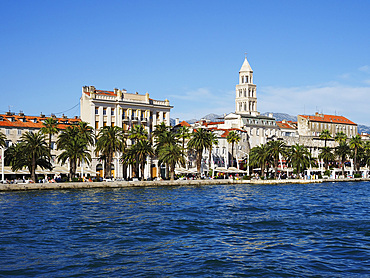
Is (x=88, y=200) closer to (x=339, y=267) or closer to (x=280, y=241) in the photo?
(x=280, y=241)

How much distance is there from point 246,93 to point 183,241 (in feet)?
412

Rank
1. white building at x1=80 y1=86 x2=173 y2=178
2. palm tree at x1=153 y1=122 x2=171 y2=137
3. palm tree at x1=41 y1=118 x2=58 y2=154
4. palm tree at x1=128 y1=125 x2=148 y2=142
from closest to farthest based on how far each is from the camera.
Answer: palm tree at x1=41 y1=118 x2=58 y2=154 < palm tree at x1=128 y1=125 x2=148 y2=142 < palm tree at x1=153 y1=122 x2=171 y2=137 < white building at x1=80 y1=86 x2=173 y2=178

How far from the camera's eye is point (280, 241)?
2777 centimetres

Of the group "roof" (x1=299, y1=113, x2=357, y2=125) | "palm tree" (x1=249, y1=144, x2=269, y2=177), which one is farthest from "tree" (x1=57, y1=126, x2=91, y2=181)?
"roof" (x1=299, y1=113, x2=357, y2=125)

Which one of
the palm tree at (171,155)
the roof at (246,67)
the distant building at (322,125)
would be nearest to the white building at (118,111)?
the palm tree at (171,155)

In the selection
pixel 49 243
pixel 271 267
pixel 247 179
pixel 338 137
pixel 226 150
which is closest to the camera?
pixel 271 267

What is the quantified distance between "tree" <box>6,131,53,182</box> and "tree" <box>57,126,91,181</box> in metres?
3.04

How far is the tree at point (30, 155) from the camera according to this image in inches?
2869

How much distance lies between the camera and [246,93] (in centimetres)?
15100

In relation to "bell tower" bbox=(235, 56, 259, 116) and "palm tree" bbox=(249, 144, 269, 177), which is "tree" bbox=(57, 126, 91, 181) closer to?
"palm tree" bbox=(249, 144, 269, 177)

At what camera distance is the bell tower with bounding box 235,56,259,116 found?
149625mm

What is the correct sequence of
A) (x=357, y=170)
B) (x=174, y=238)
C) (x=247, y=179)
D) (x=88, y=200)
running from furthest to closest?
(x=357, y=170), (x=247, y=179), (x=88, y=200), (x=174, y=238)

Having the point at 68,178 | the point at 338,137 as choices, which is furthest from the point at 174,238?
the point at 338,137

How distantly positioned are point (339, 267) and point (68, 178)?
2645 inches
